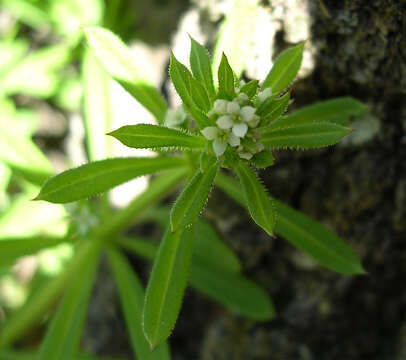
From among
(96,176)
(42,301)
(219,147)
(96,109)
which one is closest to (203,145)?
(219,147)

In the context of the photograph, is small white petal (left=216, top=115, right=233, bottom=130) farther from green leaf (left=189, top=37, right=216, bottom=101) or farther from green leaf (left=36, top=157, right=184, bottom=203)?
green leaf (left=36, top=157, right=184, bottom=203)

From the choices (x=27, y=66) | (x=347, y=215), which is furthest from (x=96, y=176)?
(x=27, y=66)

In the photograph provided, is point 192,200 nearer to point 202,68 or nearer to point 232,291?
point 202,68

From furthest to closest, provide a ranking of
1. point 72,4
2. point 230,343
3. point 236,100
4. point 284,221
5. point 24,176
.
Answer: point 72,4
point 230,343
point 24,176
point 284,221
point 236,100

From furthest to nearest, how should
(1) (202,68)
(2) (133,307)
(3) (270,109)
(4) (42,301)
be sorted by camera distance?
1. (4) (42,301)
2. (2) (133,307)
3. (1) (202,68)
4. (3) (270,109)

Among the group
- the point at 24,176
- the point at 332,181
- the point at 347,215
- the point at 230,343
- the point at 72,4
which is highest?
the point at 72,4

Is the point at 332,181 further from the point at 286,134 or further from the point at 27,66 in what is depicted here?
the point at 27,66
